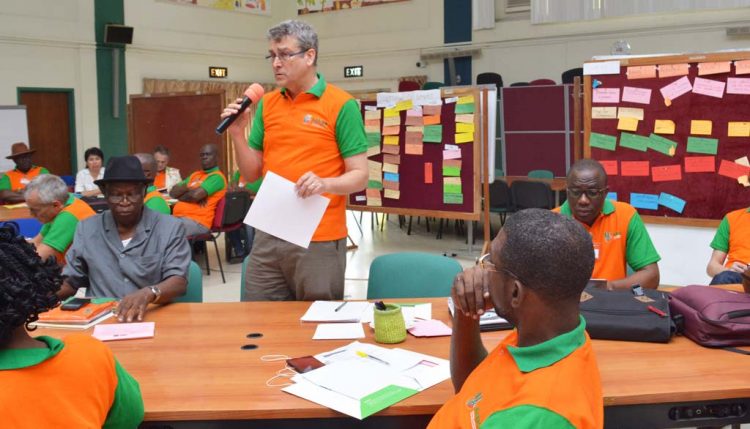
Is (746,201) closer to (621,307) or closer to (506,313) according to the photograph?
(621,307)

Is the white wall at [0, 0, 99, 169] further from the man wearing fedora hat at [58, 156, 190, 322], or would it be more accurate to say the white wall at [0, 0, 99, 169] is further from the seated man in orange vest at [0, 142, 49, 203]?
the man wearing fedora hat at [58, 156, 190, 322]

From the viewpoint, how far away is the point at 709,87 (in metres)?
4.42

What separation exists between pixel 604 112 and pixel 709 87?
0.69 metres

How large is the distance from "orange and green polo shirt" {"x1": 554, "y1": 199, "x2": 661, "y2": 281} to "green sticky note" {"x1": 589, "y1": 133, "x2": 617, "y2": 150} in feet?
5.11

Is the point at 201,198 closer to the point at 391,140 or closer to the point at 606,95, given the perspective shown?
the point at 391,140

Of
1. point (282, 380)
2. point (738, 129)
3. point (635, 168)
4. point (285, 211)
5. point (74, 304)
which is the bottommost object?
point (282, 380)

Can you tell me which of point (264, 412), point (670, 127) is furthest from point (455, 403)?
point (670, 127)

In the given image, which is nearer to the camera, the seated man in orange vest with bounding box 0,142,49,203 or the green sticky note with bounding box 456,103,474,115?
the green sticky note with bounding box 456,103,474,115

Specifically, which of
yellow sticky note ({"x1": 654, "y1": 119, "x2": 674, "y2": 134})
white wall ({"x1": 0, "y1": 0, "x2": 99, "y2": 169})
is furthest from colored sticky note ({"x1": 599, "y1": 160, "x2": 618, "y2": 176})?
white wall ({"x1": 0, "y1": 0, "x2": 99, "y2": 169})

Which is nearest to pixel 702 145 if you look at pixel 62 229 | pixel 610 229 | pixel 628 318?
pixel 610 229

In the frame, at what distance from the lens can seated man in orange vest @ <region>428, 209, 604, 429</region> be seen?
1.23 m

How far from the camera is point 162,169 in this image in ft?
28.2

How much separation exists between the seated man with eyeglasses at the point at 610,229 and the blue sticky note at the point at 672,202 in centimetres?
152

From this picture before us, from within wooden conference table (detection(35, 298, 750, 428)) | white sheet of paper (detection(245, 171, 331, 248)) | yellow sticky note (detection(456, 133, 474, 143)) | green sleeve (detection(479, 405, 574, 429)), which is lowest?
wooden conference table (detection(35, 298, 750, 428))
